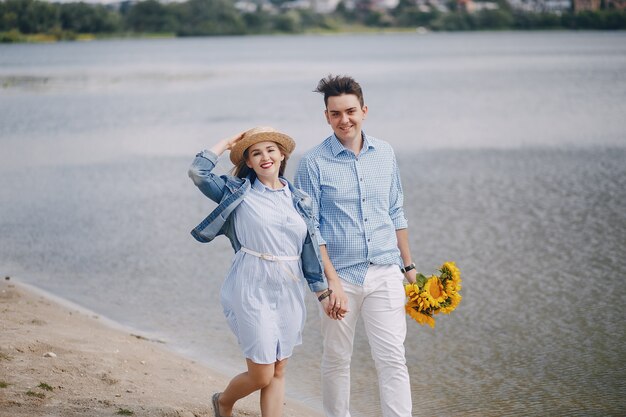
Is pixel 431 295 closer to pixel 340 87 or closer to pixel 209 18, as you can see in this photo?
pixel 340 87

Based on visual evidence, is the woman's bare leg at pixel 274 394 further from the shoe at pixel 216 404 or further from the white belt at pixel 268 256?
the white belt at pixel 268 256

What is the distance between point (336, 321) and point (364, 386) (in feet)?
6.98

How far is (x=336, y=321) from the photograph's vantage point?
17.7 feet

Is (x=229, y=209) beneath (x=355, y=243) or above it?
above

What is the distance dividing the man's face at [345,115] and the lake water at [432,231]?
2313 mm

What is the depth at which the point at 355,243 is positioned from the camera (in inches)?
210

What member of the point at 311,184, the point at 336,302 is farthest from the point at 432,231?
the point at 336,302

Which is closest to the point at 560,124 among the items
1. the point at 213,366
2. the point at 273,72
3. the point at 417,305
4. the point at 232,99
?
the point at 232,99

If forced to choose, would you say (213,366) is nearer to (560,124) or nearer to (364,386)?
(364,386)

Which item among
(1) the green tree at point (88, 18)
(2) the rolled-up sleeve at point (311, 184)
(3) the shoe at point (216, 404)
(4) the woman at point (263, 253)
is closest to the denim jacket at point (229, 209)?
(4) the woman at point (263, 253)

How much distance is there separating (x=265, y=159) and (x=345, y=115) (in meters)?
0.51

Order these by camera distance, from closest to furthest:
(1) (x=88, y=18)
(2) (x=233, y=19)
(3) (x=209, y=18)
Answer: (1) (x=88, y=18) → (3) (x=209, y=18) → (2) (x=233, y=19)

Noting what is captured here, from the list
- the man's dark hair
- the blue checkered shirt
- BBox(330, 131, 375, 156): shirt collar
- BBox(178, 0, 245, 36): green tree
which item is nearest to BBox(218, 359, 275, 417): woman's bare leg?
the blue checkered shirt

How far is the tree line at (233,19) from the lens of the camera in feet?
331
